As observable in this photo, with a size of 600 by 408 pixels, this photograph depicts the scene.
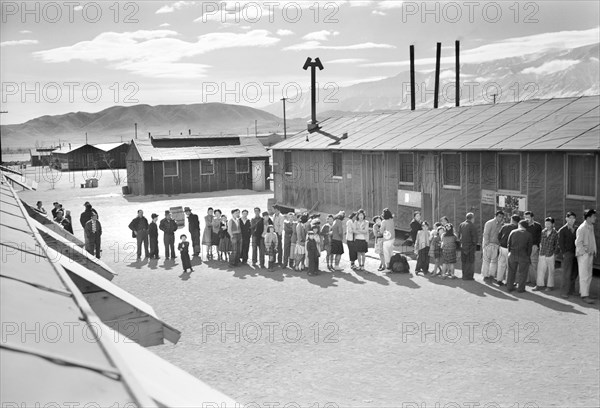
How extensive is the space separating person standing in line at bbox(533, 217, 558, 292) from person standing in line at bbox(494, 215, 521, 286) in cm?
91

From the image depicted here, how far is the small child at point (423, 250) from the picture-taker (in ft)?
59.5

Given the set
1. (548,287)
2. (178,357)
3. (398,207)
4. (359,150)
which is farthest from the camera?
(359,150)

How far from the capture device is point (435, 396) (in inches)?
375

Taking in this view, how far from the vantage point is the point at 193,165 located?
1827 inches

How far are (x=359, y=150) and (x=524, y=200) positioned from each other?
9264 mm

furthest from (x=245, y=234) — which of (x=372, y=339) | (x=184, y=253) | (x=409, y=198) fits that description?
(x=372, y=339)

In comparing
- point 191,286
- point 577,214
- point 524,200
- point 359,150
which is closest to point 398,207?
point 359,150

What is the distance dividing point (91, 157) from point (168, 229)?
71.3 metres

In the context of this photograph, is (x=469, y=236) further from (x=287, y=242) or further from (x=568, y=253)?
(x=287, y=242)

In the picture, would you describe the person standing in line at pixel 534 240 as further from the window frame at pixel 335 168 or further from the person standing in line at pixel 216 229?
the window frame at pixel 335 168

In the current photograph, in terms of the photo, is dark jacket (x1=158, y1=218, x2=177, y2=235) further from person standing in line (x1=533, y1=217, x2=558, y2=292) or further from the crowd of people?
person standing in line (x1=533, y1=217, x2=558, y2=292)

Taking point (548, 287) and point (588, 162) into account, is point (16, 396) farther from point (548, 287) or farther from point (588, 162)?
point (588, 162)

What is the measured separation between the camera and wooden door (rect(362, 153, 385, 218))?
25.8 metres

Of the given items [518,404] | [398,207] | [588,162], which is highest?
[588,162]
